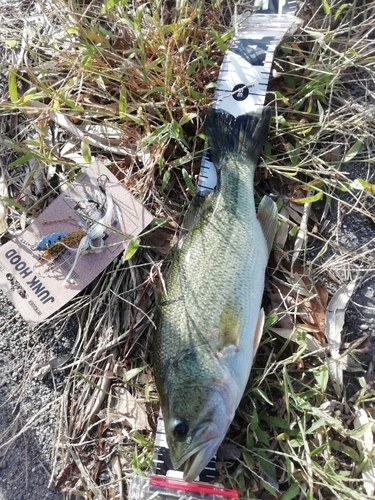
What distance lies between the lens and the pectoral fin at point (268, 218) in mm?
2547

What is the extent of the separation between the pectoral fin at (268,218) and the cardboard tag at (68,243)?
67cm

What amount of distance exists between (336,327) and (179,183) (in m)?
1.25

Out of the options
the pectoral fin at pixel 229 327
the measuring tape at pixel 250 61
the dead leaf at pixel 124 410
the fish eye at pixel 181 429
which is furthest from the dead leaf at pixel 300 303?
the dead leaf at pixel 124 410

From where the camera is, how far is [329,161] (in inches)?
108

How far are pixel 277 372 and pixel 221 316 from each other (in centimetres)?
56

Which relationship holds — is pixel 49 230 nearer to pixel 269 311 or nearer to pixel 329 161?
pixel 269 311

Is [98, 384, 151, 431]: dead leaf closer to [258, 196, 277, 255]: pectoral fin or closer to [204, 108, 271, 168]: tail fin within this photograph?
[258, 196, 277, 255]: pectoral fin

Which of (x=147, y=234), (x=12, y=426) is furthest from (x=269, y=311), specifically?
(x=12, y=426)

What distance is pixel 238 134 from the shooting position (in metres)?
2.64

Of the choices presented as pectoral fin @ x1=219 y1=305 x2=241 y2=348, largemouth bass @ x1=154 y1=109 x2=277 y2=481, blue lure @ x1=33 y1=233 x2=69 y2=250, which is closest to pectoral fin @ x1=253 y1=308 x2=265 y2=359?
largemouth bass @ x1=154 y1=109 x2=277 y2=481

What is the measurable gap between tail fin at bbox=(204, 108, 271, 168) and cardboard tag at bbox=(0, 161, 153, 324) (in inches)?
23.1

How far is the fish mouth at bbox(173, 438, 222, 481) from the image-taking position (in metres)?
2.10

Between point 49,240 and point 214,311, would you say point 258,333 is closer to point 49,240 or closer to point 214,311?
point 214,311

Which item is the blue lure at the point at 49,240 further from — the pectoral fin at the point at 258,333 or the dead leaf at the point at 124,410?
the pectoral fin at the point at 258,333
